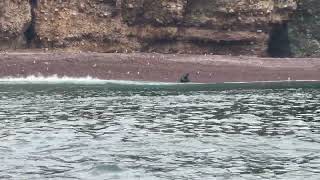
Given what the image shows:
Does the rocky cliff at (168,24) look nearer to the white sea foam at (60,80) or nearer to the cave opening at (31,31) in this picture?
the cave opening at (31,31)

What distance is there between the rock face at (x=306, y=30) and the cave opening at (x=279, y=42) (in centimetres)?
117

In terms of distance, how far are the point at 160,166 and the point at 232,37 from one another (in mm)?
56348

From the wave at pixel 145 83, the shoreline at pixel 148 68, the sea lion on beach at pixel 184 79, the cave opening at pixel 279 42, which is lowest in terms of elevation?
the wave at pixel 145 83

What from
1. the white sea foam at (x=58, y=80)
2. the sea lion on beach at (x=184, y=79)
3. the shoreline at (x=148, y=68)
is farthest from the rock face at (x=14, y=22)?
the sea lion on beach at (x=184, y=79)

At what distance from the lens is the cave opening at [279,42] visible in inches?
2995

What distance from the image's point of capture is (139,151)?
66.4 ft

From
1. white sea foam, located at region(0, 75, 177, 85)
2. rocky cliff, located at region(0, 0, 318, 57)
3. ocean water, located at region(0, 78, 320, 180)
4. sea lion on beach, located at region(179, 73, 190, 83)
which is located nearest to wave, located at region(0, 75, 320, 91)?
white sea foam, located at region(0, 75, 177, 85)

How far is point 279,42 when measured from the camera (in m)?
77.3

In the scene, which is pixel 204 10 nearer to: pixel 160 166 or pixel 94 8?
pixel 94 8

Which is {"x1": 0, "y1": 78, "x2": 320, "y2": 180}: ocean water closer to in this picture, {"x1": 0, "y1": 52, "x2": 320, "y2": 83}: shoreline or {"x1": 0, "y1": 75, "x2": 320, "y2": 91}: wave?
{"x1": 0, "y1": 75, "x2": 320, "y2": 91}: wave

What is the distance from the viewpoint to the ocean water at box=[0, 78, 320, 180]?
57.3 ft

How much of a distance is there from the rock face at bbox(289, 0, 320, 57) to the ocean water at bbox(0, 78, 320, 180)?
32.5m

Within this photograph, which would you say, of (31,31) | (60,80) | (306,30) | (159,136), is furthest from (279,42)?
(159,136)

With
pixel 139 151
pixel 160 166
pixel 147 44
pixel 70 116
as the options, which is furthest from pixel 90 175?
pixel 147 44
